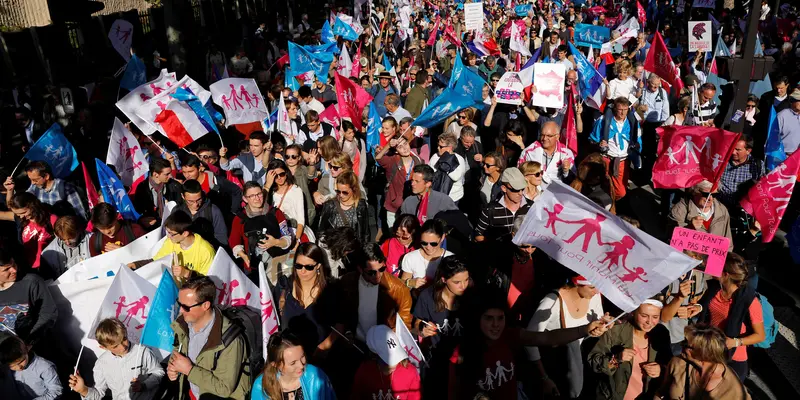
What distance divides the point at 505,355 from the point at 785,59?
50.0 ft

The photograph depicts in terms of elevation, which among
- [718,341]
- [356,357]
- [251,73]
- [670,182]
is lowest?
[251,73]

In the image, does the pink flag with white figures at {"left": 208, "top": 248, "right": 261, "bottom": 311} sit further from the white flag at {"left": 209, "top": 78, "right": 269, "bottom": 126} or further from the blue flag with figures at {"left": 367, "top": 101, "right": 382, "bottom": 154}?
the white flag at {"left": 209, "top": 78, "right": 269, "bottom": 126}

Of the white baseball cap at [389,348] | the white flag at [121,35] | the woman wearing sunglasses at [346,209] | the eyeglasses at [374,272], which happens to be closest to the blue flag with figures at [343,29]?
the white flag at [121,35]

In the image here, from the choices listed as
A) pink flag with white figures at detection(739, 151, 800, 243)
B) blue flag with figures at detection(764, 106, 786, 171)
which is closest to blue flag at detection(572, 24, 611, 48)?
blue flag with figures at detection(764, 106, 786, 171)

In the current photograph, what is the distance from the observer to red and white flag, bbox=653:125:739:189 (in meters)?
5.82

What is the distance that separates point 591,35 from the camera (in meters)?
15.3

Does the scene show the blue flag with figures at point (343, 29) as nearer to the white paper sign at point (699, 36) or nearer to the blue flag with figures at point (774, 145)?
the white paper sign at point (699, 36)

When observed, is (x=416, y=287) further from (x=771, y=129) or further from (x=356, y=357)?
(x=771, y=129)

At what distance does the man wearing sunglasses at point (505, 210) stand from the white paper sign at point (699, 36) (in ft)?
27.4

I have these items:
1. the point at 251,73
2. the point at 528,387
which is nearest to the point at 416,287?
the point at 528,387

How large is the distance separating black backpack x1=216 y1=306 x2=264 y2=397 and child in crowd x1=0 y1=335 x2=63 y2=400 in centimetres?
123

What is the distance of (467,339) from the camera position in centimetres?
410

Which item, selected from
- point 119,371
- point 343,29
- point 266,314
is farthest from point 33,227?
point 343,29

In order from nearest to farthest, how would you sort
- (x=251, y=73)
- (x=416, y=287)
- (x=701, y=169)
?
(x=416, y=287)
(x=701, y=169)
(x=251, y=73)
